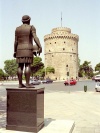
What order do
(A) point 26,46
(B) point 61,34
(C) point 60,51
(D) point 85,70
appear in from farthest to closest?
(D) point 85,70 < (C) point 60,51 < (B) point 61,34 < (A) point 26,46

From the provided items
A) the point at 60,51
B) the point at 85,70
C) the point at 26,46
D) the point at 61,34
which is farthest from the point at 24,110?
the point at 85,70

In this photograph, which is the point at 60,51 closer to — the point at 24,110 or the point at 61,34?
the point at 61,34

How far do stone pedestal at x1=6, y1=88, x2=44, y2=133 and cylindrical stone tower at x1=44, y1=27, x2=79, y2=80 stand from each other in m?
65.3

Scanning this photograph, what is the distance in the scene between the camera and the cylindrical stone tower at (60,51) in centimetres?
7275

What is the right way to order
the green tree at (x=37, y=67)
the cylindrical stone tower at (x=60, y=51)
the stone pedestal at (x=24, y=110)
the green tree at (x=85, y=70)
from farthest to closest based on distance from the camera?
1. the green tree at (x=85, y=70)
2. the cylindrical stone tower at (x=60, y=51)
3. the green tree at (x=37, y=67)
4. the stone pedestal at (x=24, y=110)

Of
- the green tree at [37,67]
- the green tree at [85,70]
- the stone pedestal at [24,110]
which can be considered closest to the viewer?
the stone pedestal at [24,110]

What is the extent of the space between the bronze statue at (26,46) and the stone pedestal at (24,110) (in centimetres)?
35

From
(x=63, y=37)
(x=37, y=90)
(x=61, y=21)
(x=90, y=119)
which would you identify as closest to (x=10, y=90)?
(x=37, y=90)

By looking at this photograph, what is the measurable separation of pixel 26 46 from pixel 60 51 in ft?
221

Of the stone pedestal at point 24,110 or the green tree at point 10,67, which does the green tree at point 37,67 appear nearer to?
the green tree at point 10,67

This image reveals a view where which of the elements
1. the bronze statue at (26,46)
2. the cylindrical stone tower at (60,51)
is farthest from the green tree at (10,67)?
the bronze statue at (26,46)

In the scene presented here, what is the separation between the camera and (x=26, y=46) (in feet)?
21.4

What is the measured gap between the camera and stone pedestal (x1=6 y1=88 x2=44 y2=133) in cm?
621

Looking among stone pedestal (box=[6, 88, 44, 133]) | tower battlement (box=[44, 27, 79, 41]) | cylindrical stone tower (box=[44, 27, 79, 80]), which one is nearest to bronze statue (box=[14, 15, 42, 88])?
stone pedestal (box=[6, 88, 44, 133])
